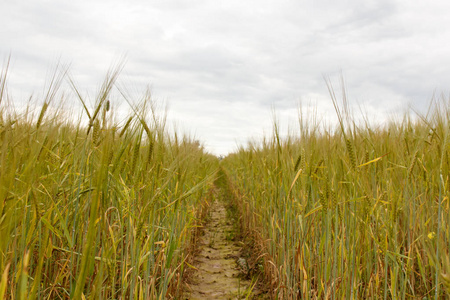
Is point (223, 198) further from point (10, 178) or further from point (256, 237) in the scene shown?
point (10, 178)

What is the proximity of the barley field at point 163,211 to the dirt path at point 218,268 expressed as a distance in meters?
0.28

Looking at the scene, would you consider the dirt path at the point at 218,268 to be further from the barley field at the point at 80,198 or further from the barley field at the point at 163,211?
the barley field at the point at 80,198

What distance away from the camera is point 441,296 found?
2.04 meters

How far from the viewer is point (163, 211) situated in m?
2.33

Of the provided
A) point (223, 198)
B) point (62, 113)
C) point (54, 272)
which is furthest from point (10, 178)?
point (223, 198)

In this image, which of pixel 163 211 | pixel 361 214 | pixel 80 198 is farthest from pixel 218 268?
pixel 80 198

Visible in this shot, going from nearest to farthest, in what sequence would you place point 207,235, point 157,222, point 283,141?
point 157,222, point 283,141, point 207,235

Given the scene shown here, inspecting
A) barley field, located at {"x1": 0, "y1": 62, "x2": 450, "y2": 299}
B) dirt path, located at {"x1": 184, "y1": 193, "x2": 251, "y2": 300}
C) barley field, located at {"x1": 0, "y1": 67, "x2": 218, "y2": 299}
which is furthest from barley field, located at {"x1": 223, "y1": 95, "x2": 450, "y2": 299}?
barley field, located at {"x1": 0, "y1": 67, "x2": 218, "y2": 299}

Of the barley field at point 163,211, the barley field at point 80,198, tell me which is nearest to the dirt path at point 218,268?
the barley field at point 163,211

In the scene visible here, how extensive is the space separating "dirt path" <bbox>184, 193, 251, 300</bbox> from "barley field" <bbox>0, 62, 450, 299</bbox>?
0.28 m

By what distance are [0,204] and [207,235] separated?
4479mm

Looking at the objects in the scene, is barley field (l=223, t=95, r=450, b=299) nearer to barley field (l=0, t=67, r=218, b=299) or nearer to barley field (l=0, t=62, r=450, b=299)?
barley field (l=0, t=62, r=450, b=299)

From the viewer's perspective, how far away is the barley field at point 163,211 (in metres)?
1.32

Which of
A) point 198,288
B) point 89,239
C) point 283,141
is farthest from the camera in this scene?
point 198,288
